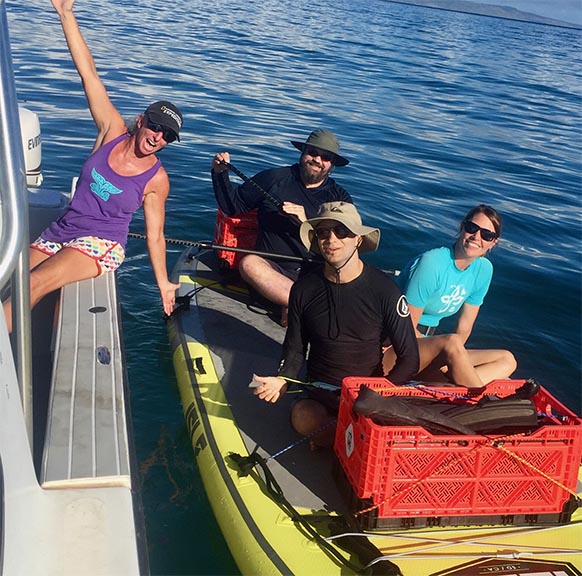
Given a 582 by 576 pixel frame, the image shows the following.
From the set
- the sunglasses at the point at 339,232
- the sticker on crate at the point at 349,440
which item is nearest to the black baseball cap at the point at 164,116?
the sunglasses at the point at 339,232

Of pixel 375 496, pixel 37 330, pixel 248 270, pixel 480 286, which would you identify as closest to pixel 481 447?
pixel 375 496

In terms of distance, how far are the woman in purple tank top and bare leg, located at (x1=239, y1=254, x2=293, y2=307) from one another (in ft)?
2.62

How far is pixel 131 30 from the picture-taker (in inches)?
993

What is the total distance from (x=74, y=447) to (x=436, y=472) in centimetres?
165

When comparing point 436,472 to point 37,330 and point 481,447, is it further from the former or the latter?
point 37,330

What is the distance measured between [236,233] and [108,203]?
148cm

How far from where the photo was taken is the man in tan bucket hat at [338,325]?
13.2 ft

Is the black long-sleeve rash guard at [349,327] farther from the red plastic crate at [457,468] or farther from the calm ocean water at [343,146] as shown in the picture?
the calm ocean water at [343,146]

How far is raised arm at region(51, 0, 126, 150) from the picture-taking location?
4965mm

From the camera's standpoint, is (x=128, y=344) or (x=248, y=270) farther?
(x=128, y=344)

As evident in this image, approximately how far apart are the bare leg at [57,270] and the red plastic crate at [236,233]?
1496 millimetres

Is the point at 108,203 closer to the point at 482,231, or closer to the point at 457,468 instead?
the point at 482,231

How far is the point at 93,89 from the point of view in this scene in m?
5.16

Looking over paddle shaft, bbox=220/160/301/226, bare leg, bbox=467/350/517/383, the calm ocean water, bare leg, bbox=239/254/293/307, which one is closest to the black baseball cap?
paddle shaft, bbox=220/160/301/226
